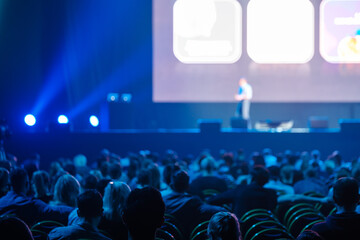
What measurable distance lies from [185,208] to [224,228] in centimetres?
143

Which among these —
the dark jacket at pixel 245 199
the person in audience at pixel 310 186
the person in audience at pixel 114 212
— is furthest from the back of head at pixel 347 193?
the person in audience at pixel 310 186

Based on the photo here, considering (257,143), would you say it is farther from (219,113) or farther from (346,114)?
(346,114)

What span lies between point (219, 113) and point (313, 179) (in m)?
8.78

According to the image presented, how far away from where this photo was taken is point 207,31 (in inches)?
455

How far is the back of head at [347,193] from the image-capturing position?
2.79 m

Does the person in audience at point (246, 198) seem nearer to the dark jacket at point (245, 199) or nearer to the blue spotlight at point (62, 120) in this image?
the dark jacket at point (245, 199)

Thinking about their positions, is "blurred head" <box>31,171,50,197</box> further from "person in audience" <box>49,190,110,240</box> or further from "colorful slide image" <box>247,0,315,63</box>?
"colorful slide image" <box>247,0,315,63</box>

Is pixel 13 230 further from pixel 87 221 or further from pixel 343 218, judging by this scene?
pixel 343 218

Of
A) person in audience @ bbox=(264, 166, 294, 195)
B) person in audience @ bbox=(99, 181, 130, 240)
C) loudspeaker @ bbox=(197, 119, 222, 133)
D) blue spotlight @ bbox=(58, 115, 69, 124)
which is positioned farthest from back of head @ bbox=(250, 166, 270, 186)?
blue spotlight @ bbox=(58, 115, 69, 124)

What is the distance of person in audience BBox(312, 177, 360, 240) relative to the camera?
8.64 feet

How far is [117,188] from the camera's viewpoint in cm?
318

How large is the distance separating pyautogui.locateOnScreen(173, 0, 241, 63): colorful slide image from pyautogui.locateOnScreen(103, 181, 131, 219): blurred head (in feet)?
28.9

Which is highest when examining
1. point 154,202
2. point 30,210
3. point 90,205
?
point 154,202

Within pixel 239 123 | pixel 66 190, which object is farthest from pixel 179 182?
pixel 239 123
